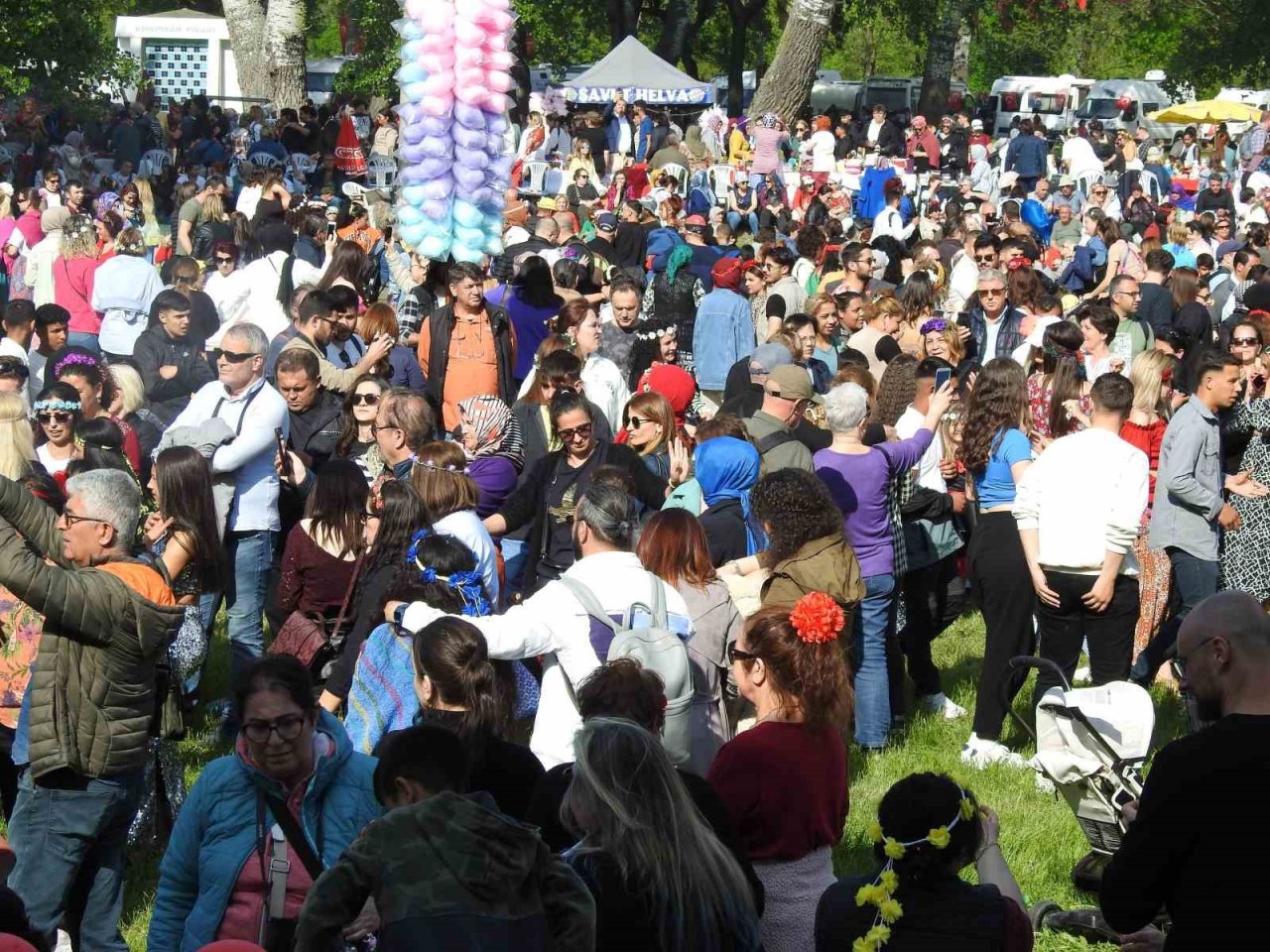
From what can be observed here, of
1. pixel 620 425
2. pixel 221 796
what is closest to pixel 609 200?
pixel 620 425

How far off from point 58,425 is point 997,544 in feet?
14.2

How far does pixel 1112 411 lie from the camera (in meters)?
7.00

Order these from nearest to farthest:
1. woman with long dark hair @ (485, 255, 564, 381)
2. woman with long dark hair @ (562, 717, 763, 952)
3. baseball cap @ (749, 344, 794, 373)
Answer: woman with long dark hair @ (562, 717, 763, 952), baseball cap @ (749, 344, 794, 373), woman with long dark hair @ (485, 255, 564, 381)

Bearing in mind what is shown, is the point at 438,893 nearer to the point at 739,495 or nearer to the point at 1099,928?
the point at 1099,928

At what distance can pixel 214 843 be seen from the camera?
12.8ft

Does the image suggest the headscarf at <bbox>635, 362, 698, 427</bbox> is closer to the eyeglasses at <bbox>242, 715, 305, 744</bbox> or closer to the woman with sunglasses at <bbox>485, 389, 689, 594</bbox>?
the woman with sunglasses at <bbox>485, 389, 689, 594</bbox>

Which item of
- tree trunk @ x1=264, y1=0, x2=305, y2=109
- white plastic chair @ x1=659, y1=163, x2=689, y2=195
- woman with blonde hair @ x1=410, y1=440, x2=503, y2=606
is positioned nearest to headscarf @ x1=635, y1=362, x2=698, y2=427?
woman with blonde hair @ x1=410, y1=440, x2=503, y2=606

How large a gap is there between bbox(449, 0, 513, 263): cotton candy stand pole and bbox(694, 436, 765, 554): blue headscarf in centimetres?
325

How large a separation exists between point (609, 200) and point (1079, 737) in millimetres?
19245

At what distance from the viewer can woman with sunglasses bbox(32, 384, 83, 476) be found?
7.34 m

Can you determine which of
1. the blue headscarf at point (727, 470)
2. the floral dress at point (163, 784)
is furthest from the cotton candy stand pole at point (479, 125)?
the floral dress at point (163, 784)

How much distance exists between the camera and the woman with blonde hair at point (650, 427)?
25.1 feet

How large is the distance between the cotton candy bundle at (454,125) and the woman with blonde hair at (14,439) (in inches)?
118

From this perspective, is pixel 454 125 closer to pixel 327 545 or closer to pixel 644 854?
pixel 327 545
